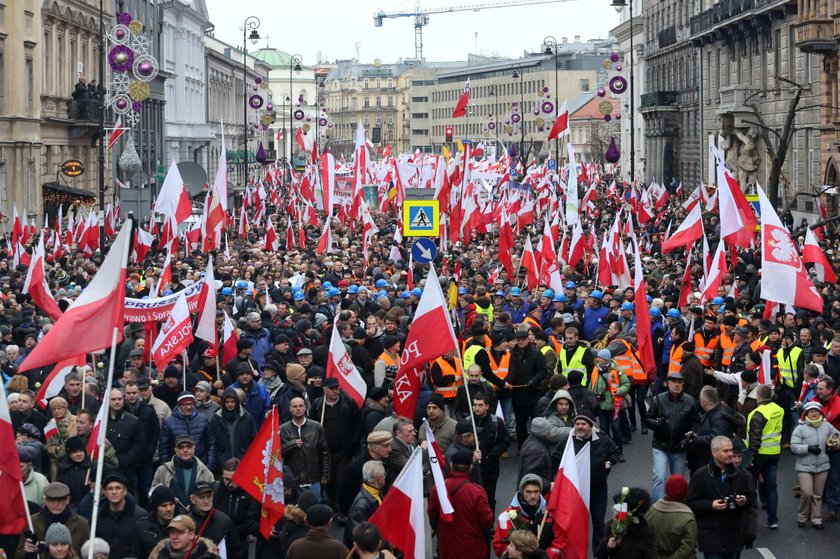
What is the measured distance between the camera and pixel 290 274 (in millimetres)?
26812

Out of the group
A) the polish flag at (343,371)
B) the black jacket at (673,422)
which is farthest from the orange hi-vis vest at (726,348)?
the polish flag at (343,371)

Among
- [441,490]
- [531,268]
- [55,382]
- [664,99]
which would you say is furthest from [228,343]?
[664,99]

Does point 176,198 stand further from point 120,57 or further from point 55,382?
point 120,57

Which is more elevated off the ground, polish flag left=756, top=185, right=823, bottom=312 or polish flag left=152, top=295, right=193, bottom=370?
polish flag left=756, top=185, right=823, bottom=312

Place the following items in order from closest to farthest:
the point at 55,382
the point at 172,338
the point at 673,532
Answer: the point at 673,532 < the point at 55,382 < the point at 172,338

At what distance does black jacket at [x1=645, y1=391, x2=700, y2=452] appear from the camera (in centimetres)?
1306

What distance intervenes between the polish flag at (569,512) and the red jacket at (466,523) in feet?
1.64

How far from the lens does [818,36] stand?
41.5 metres

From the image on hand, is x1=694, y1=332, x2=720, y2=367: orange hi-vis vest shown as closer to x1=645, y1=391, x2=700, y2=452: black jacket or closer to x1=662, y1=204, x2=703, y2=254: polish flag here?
x1=645, y1=391, x2=700, y2=452: black jacket

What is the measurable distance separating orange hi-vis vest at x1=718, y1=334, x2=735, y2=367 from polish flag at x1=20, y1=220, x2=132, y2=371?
9.51 m

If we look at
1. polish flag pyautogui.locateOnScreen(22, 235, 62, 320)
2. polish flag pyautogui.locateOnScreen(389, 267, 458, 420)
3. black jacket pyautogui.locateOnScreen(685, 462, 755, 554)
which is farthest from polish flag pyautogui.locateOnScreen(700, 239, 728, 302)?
black jacket pyautogui.locateOnScreen(685, 462, 755, 554)

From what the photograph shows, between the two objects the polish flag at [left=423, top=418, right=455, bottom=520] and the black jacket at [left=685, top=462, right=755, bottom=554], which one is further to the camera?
the black jacket at [left=685, top=462, right=755, bottom=554]

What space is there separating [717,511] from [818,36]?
32624 millimetres

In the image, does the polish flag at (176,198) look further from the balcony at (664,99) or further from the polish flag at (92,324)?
the balcony at (664,99)
